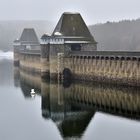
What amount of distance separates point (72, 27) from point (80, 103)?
1875cm

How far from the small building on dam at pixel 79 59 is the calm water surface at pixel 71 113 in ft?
6.61

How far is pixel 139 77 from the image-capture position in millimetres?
34906

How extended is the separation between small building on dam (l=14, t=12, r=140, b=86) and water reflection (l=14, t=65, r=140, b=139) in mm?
1757

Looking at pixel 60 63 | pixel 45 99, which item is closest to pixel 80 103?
pixel 45 99

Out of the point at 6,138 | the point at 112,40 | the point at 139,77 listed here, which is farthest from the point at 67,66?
the point at 112,40

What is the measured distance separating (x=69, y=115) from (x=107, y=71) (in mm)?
13683

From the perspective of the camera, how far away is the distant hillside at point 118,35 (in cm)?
8213

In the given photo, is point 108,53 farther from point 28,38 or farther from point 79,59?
point 28,38

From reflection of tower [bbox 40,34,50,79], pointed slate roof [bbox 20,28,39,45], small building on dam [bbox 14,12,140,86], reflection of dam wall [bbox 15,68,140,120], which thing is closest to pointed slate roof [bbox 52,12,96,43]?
small building on dam [bbox 14,12,140,86]

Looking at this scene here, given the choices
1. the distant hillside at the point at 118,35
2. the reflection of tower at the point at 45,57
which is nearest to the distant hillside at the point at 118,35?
the distant hillside at the point at 118,35

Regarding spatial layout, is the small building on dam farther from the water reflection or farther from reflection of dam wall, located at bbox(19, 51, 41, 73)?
reflection of dam wall, located at bbox(19, 51, 41, 73)

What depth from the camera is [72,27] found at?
155 feet

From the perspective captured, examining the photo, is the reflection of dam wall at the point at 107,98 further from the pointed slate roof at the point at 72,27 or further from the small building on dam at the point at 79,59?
the pointed slate roof at the point at 72,27

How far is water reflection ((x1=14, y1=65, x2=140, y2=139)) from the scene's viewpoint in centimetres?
2381
